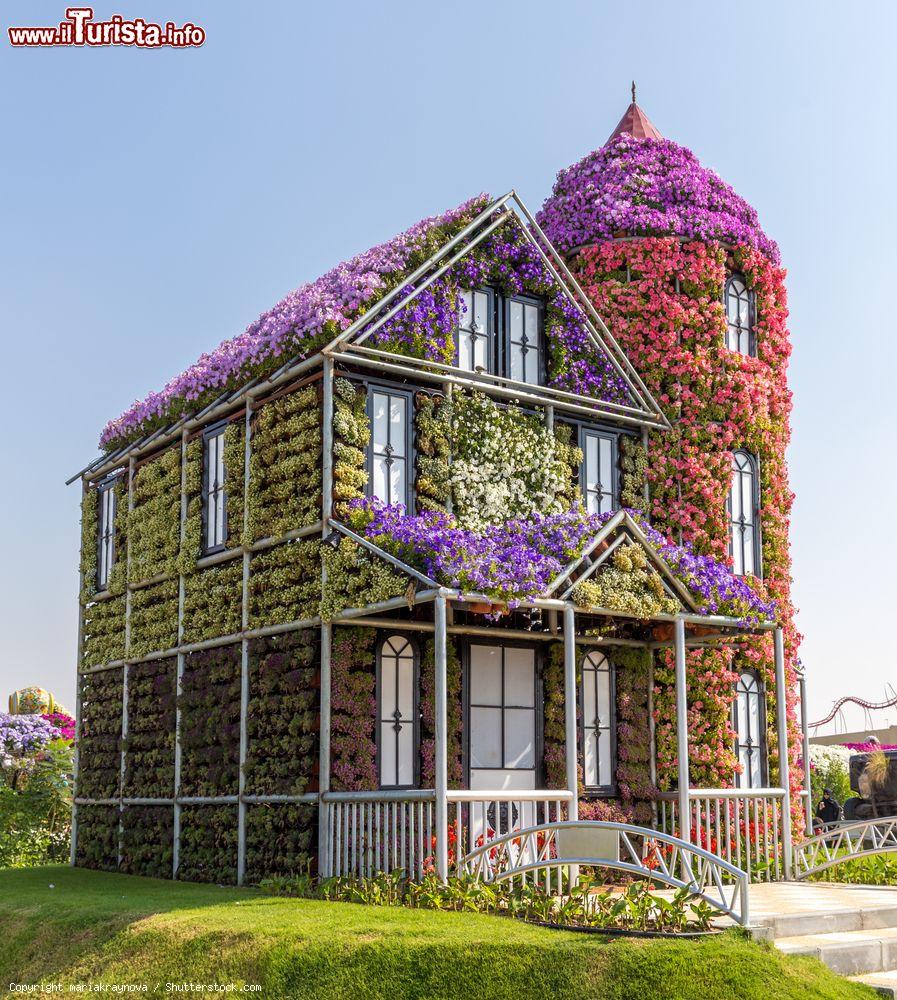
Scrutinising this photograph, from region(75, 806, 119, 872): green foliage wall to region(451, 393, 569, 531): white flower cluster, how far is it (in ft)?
25.0

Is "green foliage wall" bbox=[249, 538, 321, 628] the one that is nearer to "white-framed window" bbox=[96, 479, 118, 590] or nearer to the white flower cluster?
the white flower cluster

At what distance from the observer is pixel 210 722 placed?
1728 centimetres

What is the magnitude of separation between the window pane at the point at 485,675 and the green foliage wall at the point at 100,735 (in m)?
6.26

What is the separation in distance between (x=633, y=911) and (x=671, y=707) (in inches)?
277

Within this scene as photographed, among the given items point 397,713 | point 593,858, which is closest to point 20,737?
point 397,713

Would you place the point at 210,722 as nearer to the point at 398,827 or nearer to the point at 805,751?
the point at 398,827

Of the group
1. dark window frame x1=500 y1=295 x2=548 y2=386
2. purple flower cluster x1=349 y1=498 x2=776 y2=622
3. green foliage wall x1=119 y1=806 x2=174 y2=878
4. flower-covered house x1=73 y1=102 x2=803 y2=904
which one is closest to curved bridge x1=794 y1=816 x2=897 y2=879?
flower-covered house x1=73 y1=102 x2=803 y2=904

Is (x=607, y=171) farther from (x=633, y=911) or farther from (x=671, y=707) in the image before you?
(x=633, y=911)

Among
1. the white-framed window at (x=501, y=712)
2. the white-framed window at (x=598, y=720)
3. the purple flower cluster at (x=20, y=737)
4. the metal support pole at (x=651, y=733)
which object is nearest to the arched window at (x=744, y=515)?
the metal support pole at (x=651, y=733)

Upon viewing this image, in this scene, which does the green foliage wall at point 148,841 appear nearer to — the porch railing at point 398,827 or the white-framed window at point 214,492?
the white-framed window at point 214,492

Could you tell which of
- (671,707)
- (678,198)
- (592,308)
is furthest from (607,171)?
(671,707)

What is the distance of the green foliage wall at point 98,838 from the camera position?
1964cm

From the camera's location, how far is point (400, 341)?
16.3 m

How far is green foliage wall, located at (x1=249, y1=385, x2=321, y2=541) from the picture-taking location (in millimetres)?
15773
